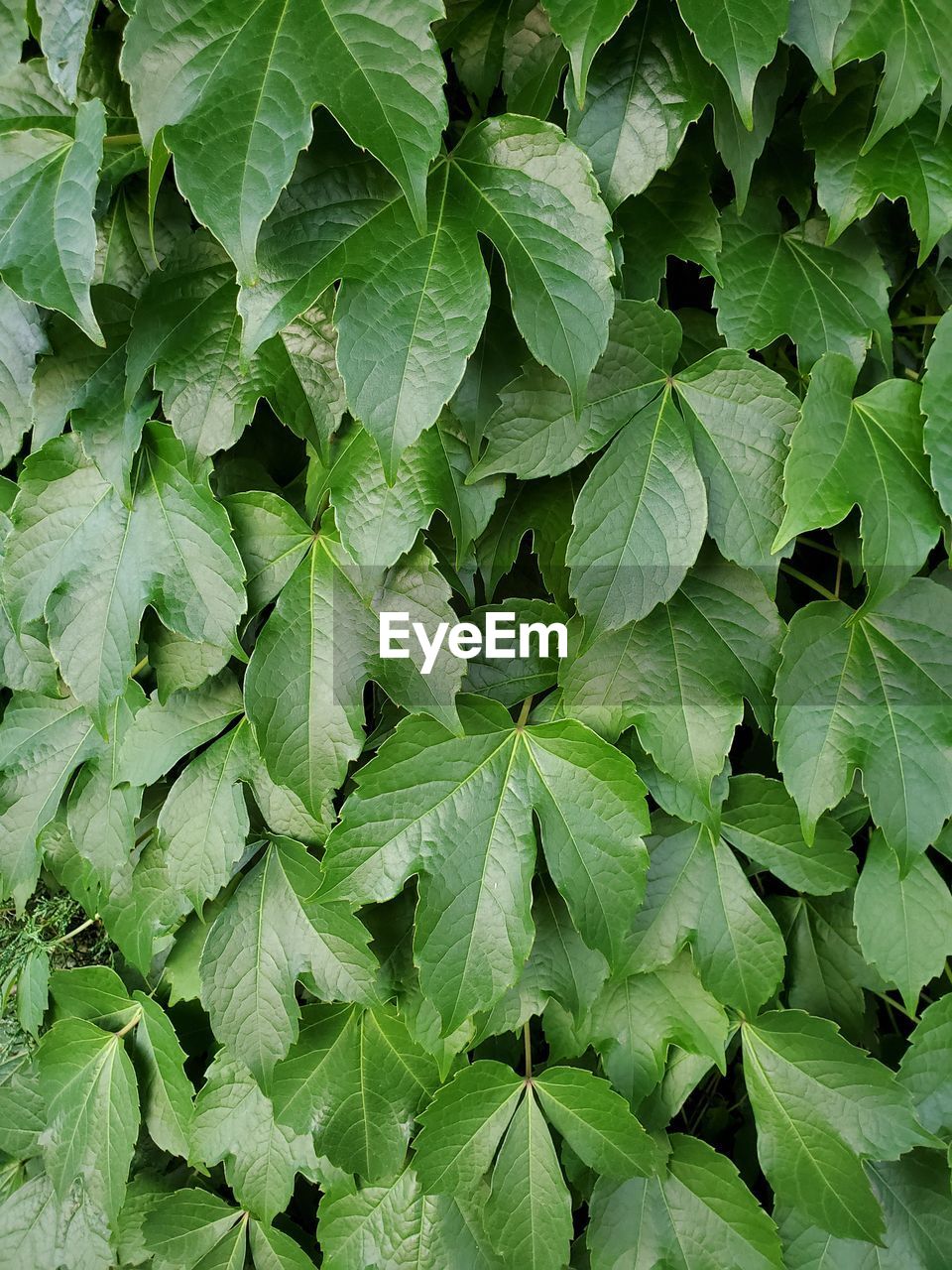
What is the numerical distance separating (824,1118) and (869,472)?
0.69m

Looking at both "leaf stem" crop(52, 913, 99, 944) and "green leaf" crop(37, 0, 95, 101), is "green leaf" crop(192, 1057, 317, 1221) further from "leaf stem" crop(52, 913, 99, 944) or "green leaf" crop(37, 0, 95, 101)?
"green leaf" crop(37, 0, 95, 101)

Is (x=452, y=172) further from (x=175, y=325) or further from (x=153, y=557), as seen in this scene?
(x=153, y=557)

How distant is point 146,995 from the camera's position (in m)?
1.24

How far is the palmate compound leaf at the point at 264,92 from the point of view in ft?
2.37

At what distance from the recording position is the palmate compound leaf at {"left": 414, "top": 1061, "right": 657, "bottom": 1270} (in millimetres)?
1025

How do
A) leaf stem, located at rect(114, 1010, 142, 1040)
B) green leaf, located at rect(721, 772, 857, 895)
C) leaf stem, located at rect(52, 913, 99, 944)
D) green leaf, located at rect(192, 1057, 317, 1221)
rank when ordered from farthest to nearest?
leaf stem, located at rect(52, 913, 99, 944)
leaf stem, located at rect(114, 1010, 142, 1040)
green leaf, located at rect(192, 1057, 317, 1221)
green leaf, located at rect(721, 772, 857, 895)

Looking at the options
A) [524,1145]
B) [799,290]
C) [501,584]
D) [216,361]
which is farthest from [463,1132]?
[799,290]

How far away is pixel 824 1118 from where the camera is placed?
1044 mm

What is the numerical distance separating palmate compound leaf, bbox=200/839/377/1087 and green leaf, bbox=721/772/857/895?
423 millimetres

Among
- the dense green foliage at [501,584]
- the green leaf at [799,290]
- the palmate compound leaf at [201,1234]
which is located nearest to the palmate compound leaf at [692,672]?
the dense green foliage at [501,584]

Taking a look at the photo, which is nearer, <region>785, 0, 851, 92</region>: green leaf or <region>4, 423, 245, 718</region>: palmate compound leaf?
<region>785, 0, 851, 92</region>: green leaf

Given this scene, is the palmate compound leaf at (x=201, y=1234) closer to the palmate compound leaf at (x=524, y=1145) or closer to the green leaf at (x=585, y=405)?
the palmate compound leaf at (x=524, y=1145)

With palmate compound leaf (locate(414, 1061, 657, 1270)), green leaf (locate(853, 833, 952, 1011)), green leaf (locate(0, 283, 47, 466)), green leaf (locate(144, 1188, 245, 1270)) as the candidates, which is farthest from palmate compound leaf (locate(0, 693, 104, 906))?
green leaf (locate(853, 833, 952, 1011))
